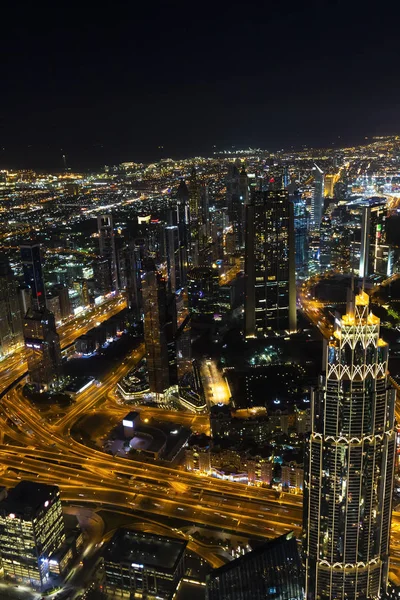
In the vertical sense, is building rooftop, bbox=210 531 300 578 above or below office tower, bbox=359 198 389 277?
below

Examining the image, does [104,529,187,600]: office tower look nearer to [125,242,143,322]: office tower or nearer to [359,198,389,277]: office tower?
[125,242,143,322]: office tower

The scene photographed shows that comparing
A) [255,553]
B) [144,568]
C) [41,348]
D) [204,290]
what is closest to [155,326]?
[41,348]

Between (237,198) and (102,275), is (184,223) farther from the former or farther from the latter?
(237,198)

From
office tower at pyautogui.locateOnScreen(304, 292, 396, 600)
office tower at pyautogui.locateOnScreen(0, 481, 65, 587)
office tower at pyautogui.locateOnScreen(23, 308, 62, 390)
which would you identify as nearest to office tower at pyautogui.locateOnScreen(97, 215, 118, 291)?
office tower at pyautogui.locateOnScreen(23, 308, 62, 390)

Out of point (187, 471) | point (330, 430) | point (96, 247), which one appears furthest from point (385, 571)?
point (96, 247)

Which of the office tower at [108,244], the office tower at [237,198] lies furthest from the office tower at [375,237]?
the office tower at [108,244]

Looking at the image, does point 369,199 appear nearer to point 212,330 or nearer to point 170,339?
point 212,330
